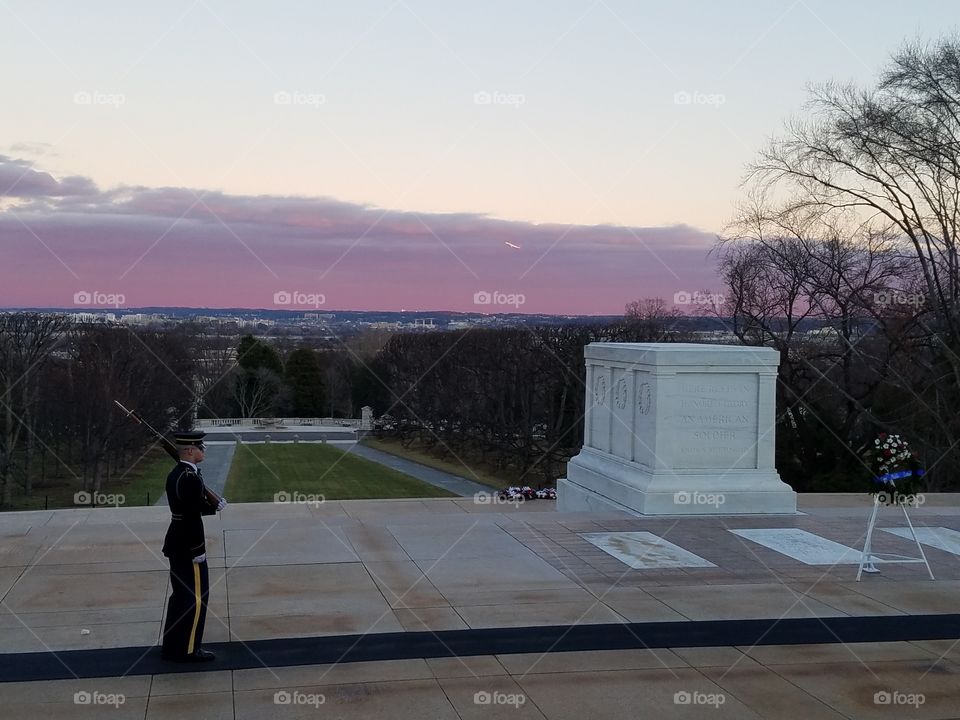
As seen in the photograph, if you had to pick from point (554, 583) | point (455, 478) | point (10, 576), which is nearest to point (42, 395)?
point (455, 478)

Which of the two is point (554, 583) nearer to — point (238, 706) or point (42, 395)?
point (238, 706)

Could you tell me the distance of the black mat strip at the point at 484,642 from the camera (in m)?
6.31

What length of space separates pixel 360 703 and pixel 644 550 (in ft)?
17.1

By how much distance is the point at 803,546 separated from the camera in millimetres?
10758

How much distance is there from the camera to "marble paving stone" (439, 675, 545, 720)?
5.64 meters

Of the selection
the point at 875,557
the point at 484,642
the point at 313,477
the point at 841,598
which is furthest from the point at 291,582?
the point at 313,477

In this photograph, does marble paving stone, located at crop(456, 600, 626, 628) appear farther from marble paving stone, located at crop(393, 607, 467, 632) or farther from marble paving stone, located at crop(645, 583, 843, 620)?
marble paving stone, located at crop(645, 583, 843, 620)

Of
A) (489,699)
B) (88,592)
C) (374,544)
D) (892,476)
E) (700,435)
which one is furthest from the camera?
(700,435)

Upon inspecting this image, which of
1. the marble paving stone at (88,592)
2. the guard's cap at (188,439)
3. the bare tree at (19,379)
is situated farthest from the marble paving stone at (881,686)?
the bare tree at (19,379)

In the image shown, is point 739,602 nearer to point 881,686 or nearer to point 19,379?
point 881,686

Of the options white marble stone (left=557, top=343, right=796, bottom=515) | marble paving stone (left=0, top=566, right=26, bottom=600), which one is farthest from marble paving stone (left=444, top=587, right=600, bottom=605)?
white marble stone (left=557, top=343, right=796, bottom=515)

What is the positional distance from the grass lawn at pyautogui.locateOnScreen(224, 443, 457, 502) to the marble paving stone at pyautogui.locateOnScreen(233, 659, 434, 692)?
20494 millimetres

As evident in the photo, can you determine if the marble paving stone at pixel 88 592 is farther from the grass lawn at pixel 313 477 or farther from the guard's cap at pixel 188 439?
the grass lawn at pixel 313 477

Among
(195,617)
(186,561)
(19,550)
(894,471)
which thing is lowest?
(19,550)
